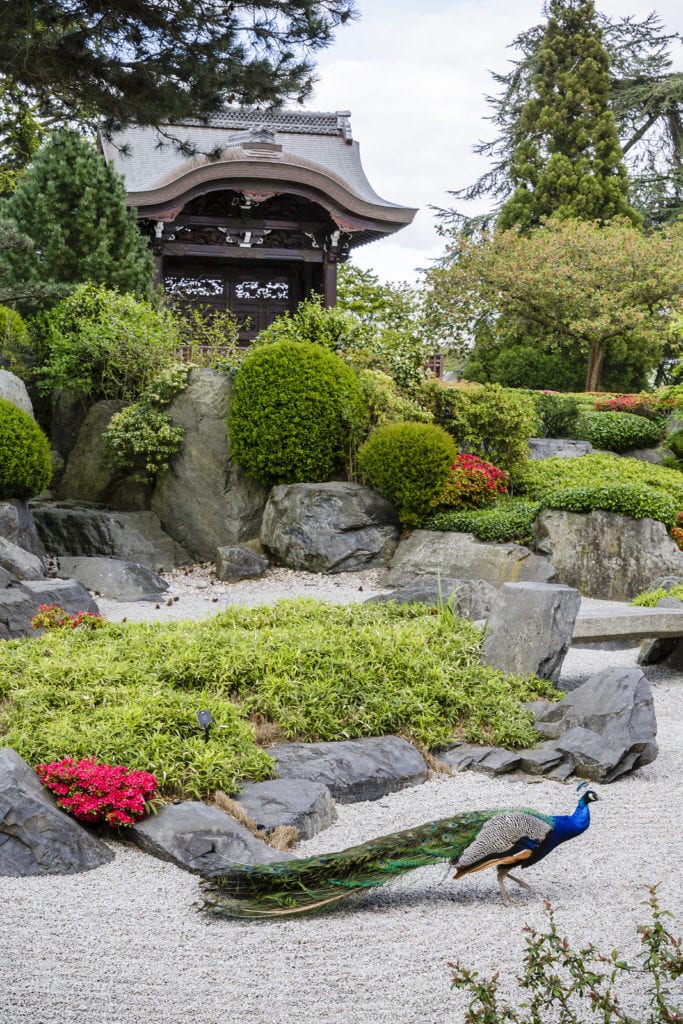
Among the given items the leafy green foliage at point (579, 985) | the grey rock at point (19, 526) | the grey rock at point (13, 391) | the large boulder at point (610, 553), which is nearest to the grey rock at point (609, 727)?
the leafy green foliage at point (579, 985)

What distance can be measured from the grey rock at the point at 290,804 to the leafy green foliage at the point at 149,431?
333 inches

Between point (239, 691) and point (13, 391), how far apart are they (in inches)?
305

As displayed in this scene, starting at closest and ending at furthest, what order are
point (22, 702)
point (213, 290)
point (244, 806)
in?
point (244, 806), point (22, 702), point (213, 290)

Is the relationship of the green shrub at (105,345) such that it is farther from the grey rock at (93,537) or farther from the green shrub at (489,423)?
the green shrub at (489,423)

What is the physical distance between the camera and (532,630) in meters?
6.34

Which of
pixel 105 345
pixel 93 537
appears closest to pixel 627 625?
pixel 93 537

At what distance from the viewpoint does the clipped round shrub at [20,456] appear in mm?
10430

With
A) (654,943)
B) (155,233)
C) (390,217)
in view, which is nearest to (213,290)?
(155,233)

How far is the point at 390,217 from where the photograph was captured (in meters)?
18.6

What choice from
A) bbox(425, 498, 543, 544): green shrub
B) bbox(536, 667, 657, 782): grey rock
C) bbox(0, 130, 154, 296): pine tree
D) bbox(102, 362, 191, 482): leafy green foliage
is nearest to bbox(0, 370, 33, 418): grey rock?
bbox(102, 362, 191, 482): leafy green foliage

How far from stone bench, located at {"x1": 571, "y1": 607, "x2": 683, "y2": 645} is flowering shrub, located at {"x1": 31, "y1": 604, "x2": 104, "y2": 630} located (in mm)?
3458

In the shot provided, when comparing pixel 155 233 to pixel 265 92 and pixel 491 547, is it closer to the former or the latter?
pixel 491 547

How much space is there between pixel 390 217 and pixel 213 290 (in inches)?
174

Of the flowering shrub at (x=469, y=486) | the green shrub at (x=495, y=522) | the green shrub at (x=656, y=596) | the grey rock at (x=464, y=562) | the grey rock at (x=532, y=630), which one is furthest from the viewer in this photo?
the flowering shrub at (x=469, y=486)
